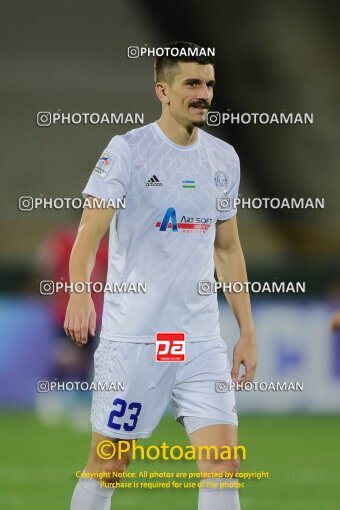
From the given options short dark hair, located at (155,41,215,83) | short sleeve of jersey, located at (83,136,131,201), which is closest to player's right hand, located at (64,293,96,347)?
short sleeve of jersey, located at (83,136,131,201)

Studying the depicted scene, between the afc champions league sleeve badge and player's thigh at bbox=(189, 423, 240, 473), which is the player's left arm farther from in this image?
player's thigh at bbox=(189, 423, 240, 473)

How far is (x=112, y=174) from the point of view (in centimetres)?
459

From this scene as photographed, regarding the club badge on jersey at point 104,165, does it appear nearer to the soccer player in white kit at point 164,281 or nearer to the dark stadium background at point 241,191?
the soccer player in white kit at point 164,281

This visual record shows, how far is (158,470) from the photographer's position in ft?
16.9

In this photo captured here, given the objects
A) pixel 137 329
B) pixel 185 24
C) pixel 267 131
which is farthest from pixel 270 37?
pixel 137 329

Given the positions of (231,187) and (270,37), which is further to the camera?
(270,37)

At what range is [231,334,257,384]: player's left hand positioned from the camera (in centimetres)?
468

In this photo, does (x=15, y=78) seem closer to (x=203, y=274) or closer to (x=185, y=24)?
(x=185, y=24)

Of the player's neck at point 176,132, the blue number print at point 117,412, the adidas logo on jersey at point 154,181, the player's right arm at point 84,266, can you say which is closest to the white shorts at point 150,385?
the blue number print at point 117,412

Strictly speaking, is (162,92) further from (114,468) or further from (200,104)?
(114,468)

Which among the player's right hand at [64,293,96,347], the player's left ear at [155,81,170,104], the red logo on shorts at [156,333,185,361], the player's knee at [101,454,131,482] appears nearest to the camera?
the player's right hand at [64,293,96,347]

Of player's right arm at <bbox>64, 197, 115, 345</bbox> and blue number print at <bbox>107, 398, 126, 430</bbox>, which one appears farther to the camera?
blue number print at <bbox>107, 398, 126, 430</bbox>

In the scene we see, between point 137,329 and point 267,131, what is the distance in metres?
1.57

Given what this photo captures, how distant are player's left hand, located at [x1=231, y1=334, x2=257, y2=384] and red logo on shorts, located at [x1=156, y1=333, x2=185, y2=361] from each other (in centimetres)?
26
